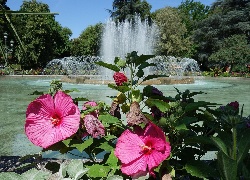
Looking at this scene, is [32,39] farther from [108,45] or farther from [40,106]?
[40,106]

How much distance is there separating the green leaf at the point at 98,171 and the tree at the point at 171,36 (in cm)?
4814

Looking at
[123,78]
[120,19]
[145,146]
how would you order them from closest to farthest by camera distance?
[145,146], [123,78], [120,19]

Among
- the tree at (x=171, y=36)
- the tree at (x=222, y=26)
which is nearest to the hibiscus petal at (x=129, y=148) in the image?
the tree at (x=222, y=26)

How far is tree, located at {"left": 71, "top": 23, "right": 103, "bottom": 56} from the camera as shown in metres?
57.7

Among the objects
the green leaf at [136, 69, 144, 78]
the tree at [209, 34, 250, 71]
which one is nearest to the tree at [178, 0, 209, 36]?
the tree at [209, 34, 250, 71]

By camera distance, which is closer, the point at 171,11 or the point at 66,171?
the point at 66,171

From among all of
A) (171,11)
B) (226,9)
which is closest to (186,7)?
(171,11)

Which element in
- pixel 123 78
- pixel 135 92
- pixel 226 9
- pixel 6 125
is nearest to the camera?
pixel 135 92

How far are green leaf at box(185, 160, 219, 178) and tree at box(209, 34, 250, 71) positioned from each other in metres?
33.8

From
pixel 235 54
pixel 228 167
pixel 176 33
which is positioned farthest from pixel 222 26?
pixel 228 167

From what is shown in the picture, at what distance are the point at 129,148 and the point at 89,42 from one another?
57429 mm

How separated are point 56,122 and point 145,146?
26 centimetres

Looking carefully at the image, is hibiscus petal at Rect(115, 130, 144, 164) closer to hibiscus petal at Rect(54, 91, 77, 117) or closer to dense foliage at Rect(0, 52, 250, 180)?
dense foliage at Rect(0, 52, 250, 180)

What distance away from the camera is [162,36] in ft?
163
